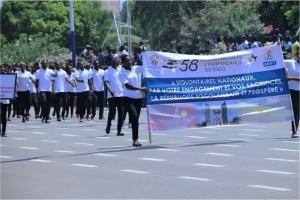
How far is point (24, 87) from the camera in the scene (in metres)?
28.6

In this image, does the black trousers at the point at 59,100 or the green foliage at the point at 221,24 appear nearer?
the black trousers at the point at 59,100

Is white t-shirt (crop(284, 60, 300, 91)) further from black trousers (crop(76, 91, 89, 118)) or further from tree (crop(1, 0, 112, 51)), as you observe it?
tree (crop(1, 0, 112, 51))

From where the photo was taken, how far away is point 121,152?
54.5 ft

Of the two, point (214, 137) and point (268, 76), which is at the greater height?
point (268, 76)

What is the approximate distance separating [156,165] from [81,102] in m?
13.3

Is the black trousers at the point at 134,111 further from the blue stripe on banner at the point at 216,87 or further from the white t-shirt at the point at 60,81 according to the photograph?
the white t-shirt at the point at 60,81

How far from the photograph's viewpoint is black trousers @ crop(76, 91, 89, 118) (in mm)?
27258

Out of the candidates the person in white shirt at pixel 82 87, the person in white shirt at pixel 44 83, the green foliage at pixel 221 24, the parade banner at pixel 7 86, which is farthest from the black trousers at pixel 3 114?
the green foliage at pixel 221 24

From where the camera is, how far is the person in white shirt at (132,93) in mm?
17316

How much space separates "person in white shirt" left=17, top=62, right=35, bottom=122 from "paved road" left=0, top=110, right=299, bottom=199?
6.66 meters

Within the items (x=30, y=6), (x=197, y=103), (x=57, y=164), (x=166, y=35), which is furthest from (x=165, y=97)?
(x=30, y=6)

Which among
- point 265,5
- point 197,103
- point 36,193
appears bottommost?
point 36,193

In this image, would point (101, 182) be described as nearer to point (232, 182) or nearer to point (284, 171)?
point (232, 182)

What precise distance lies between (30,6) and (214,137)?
1887 inches
